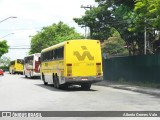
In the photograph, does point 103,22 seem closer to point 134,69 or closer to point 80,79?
point 134,69

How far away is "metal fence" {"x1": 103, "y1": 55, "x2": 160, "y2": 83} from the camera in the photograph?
30000mm

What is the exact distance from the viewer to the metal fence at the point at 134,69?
98.4 ft

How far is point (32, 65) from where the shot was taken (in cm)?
5025

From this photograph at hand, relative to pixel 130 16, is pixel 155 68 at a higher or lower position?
lower

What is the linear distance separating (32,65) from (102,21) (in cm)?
1061

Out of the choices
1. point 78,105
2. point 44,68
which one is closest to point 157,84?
point 44,68

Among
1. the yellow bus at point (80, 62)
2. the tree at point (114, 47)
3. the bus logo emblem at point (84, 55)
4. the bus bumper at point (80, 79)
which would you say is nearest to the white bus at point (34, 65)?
the yellow bus at point (80, 62)

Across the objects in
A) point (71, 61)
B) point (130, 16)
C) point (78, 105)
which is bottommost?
point (78, 105)

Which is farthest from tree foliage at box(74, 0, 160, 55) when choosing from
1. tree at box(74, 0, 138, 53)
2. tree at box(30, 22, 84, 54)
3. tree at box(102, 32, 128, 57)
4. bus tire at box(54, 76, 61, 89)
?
tree at box(30, 22, 84, 54)

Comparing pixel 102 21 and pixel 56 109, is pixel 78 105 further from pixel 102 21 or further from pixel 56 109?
pixel 102 21

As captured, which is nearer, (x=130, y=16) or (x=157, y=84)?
(x=157, y=84)

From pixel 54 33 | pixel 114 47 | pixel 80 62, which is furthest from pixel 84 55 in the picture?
pixel 54 33

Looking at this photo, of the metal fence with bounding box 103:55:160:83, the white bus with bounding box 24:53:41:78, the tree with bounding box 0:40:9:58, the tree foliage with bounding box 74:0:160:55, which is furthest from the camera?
the tree with bounding box 0:40:9:58

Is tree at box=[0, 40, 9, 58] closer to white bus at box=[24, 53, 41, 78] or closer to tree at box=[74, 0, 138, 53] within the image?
tree at box=[74, 0, 138, 53]
